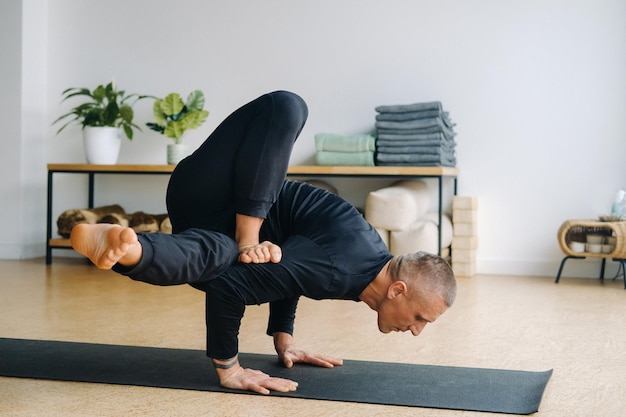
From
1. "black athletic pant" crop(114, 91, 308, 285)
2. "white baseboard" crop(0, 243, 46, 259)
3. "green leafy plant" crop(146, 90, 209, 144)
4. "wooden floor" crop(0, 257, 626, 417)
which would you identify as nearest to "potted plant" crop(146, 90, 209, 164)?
"green leafy plant" crop(146, 90, 209, 144)

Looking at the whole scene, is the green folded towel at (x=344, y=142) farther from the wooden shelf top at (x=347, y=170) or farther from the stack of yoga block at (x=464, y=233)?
the stack of yoga block at (x=464, y=233)

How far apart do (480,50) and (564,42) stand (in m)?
0.45

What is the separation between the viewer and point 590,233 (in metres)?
4.33

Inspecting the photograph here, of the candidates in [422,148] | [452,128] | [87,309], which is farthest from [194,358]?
[452,128]

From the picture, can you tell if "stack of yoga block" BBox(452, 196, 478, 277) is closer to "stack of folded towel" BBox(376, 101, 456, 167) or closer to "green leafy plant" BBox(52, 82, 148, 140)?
"stack of folded towel" BBox(376, 101, 456, 167)

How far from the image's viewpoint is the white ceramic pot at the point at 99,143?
468 cm

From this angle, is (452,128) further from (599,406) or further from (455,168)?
(599,406)

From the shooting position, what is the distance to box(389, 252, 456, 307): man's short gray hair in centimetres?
175

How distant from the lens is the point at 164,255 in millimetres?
1626

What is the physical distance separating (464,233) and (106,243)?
3.11 metres

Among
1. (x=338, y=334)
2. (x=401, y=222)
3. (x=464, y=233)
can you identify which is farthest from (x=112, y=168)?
(x=338, y=334)

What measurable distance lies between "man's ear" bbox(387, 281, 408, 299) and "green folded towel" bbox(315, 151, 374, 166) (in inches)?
101

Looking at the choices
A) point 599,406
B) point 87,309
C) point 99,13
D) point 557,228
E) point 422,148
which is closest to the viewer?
point 599,406

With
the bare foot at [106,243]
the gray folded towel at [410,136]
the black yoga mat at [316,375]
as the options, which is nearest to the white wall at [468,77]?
the gray folded towel at [410,136]
